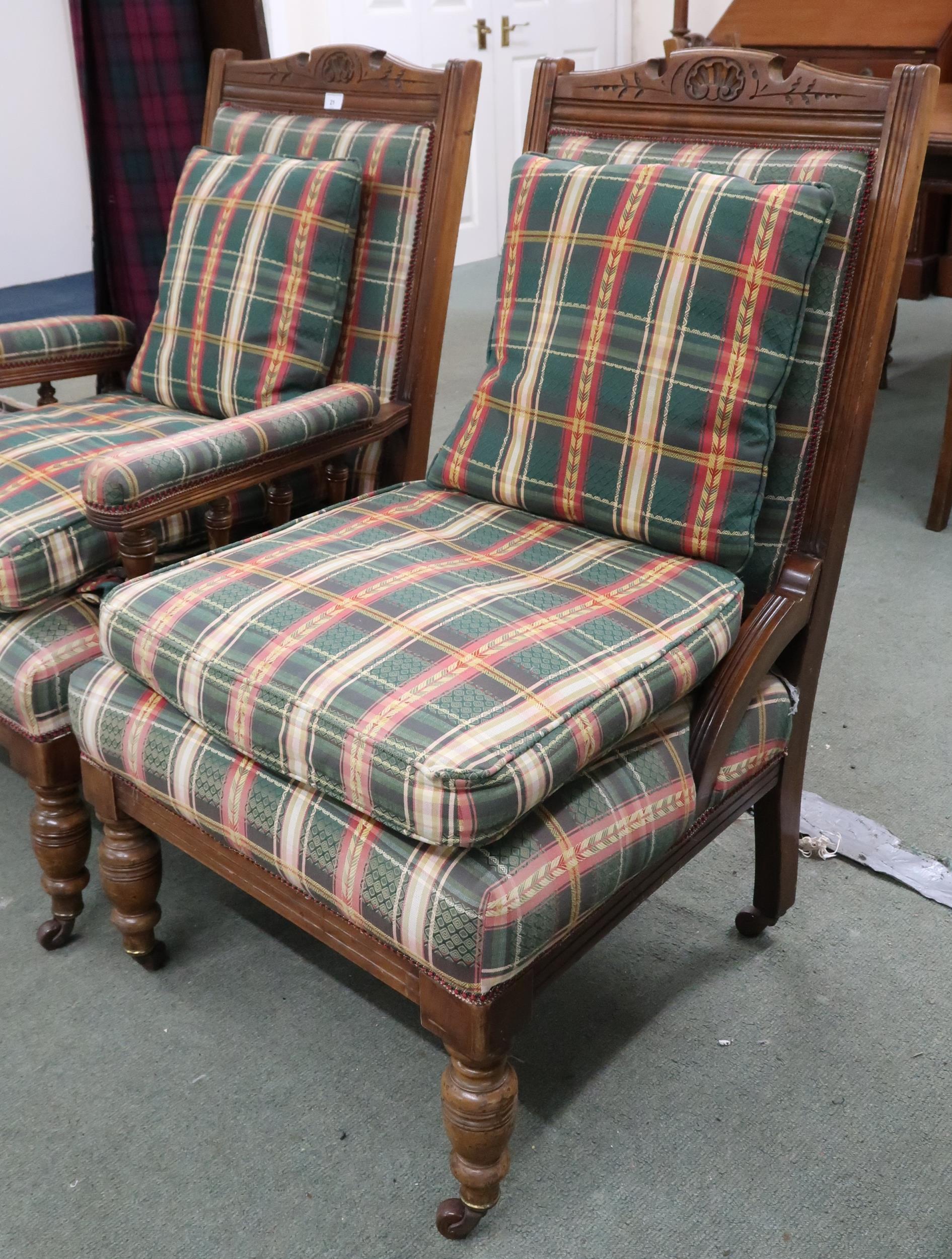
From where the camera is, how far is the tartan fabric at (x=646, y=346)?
123cm

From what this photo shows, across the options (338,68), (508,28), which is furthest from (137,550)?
(508,28)

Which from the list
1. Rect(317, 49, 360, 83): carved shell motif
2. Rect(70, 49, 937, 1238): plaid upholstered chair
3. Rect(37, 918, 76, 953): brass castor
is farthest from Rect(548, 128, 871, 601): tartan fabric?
Rect(37, 918, 76, 953): brass castor

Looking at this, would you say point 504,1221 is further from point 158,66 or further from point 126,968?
point 158,66

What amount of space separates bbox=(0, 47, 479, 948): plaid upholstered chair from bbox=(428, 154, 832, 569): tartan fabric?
1.00ft

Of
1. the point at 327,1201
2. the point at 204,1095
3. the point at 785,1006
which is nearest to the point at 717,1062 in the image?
the point at 785,1006

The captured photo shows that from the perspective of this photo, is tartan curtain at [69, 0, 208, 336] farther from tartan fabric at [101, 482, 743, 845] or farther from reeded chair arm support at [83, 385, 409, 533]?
tartan fabric at [101, 482, 743, 845]

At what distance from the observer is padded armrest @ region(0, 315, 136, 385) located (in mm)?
1946

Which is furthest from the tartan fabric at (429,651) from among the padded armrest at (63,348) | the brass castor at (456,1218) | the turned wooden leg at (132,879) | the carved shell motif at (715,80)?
the padded armrest at (63,348)

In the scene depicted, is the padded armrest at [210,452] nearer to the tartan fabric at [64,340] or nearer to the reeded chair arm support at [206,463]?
the reeded chair arm support at [206,463]

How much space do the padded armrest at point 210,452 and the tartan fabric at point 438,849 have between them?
8.0 inches

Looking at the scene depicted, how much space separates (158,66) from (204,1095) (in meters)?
2.50

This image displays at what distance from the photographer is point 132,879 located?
4.57ft

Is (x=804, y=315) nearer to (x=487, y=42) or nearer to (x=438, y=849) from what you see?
(x=438, y=849)

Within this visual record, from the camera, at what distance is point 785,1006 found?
54.5 inches
